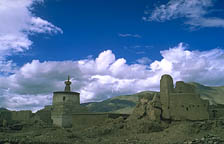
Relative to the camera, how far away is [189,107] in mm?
22203

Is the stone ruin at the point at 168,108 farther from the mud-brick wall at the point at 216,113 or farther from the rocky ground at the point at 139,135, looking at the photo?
the rocky ground at the point at 139,135

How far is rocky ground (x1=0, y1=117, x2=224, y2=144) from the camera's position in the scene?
1725cm

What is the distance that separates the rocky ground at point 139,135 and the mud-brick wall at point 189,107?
102 centimetres

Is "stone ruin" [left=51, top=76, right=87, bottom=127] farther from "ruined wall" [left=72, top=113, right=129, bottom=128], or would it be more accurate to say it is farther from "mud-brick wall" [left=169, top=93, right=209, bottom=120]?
"mud-brick wall" [left=169, top=93, right=209, bottom=120]

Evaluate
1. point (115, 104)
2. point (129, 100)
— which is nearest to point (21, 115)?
point (115, 104)

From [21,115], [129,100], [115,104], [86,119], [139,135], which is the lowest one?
[139,135]

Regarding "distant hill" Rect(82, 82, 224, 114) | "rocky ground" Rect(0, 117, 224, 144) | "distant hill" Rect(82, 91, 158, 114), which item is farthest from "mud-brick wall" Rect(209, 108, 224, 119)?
"distant hill" Rect(82, 91, 158, 114)

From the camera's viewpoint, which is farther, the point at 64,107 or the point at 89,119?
the point at 64,107

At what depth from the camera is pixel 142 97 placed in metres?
24.9

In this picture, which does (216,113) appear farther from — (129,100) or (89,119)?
(129,100)

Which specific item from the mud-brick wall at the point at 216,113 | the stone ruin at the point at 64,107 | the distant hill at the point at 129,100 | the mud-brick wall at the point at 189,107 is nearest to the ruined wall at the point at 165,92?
the mud-brick wall at the point at 189,107

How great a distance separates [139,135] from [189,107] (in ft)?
17.9

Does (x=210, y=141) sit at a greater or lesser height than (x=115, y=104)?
lesser

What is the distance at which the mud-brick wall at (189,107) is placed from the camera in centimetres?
2202
